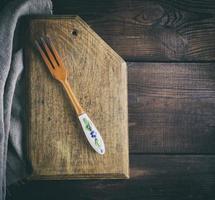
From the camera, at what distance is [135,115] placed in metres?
0.81

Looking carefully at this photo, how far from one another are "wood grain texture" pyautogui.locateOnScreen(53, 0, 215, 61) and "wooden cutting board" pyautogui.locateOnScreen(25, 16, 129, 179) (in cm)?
9

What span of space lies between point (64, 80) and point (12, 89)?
3.5 inches

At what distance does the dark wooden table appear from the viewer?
81 centimetres

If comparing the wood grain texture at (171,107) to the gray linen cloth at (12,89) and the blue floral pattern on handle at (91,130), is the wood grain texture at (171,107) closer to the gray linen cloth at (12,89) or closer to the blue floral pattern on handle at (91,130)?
the blue floral pattern on handle at (91,130)

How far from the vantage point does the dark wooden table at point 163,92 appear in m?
0.81

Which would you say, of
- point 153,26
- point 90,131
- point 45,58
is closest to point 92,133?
point 90,131

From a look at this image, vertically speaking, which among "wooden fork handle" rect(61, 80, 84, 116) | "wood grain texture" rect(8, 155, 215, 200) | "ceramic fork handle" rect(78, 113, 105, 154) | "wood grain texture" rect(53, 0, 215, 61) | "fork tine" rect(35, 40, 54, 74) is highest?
"wood grain texture" rect(53, 0, 215, 61)

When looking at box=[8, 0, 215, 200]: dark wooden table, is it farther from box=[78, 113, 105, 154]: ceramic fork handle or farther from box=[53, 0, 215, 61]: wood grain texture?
box=[78, 113, 105, 154]: ceramic fork handle

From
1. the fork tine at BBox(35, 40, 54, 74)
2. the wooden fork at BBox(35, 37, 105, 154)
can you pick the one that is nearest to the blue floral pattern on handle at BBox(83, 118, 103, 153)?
the wooden fork at BBox(35, 37, 105, 154)

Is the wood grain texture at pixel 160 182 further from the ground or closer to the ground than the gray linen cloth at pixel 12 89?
closer to the ground

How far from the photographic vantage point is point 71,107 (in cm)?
73

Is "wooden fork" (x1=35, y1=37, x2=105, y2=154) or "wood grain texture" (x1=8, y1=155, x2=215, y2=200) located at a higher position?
"wooden fork" (x1=35, y1=37, x2=105, y2=154)

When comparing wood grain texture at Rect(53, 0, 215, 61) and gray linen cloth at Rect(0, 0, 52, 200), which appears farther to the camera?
wood grain texture at Rect(53, 0, 215, 61)

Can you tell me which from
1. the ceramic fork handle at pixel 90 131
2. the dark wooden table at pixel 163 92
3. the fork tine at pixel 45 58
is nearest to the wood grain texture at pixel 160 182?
the dark wooden table at pixel 163 92
